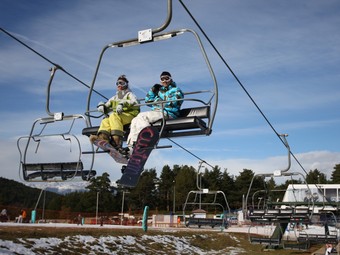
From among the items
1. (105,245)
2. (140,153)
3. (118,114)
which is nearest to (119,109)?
(118,114)

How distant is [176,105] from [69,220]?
3952 centimetres

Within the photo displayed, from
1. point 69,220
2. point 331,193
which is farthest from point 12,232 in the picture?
point 69,220

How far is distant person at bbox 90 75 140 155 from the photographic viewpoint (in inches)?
296

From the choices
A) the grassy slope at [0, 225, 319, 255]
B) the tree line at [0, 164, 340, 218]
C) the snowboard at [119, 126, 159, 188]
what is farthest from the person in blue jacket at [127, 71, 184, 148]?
the tree line at [0, 164, 340, 218]

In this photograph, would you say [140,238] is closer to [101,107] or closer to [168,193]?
[101,107]

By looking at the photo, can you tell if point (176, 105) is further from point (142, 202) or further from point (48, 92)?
point (142, 202)

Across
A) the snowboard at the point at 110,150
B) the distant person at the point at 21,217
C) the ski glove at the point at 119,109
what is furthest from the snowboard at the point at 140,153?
the distant person at the point at 21,217

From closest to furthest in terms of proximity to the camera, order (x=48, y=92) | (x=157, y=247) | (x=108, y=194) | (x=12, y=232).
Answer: (x=48, y=92) < (x=12, y=232) < (x=157, y=247) < (x=108, y=194)

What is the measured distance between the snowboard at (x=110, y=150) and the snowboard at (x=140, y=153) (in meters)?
0.36

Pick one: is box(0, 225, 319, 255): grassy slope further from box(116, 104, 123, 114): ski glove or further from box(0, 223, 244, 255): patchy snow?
box(116, 104, 123, 114): ski glove

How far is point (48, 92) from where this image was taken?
314 inches

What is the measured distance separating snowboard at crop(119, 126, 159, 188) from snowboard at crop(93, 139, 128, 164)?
1.18ft

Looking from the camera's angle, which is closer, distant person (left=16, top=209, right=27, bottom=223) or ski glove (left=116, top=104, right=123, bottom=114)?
ski glove (left=116, top=104, right=123, bottom=114)

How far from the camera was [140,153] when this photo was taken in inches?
275
